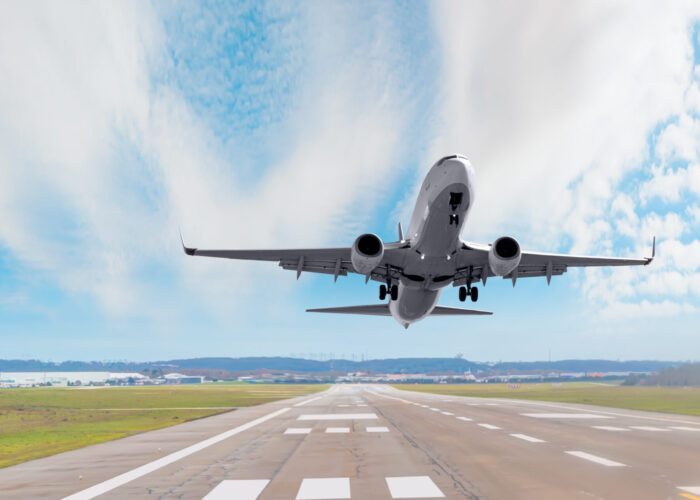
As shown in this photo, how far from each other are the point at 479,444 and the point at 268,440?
7239 mm

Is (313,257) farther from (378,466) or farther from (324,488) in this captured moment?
(324,488)

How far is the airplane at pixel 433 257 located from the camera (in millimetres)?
19203

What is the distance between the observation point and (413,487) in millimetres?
9891

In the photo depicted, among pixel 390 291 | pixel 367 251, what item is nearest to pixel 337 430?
pixel 390 291

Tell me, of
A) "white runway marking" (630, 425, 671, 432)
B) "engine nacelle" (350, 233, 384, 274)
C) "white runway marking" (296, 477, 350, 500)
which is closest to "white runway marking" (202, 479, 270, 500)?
"white runway marking" (296, 477, 350, 500)

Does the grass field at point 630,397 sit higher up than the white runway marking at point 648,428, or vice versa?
the white runway marking at point 648,428

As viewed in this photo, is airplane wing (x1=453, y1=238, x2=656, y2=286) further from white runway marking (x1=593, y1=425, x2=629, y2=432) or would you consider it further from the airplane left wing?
white runway marking (x1=593, y1=425, x2=629, y2=432)

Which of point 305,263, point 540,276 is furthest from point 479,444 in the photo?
point 540,276

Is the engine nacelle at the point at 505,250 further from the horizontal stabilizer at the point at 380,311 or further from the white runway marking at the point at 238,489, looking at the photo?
the white runway marking at the point at 238,489

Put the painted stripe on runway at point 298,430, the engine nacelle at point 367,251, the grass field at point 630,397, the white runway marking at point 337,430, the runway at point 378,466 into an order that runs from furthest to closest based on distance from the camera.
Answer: the grass field at point 630,397 < the painted stripe on runway at point 298,430 < the white runway marking at point 337,430 < the engine nacelle at point 367,251 < the runway at point 378,466

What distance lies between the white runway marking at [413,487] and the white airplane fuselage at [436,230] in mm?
10599

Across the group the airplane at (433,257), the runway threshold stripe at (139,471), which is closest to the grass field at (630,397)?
the airplane at (433,257)

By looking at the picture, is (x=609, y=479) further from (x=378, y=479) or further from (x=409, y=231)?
(x=409, y=231)

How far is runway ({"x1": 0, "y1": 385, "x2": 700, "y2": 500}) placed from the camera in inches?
380
